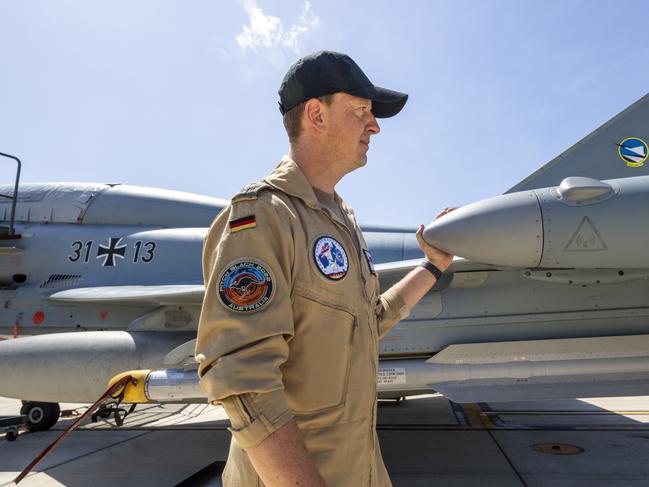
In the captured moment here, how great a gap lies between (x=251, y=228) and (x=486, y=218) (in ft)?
9.93

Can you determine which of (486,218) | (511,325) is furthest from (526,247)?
(511,325)

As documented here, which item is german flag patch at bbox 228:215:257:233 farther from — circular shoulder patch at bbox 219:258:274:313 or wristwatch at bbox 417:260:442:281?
wristwatch at bbox 417:260:442:281

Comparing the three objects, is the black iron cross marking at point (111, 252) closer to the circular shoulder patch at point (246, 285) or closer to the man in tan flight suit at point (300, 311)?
the man in tan flight suit at point (300, 311)

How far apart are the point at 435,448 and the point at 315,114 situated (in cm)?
507

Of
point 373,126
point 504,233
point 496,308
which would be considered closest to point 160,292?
point 496,308

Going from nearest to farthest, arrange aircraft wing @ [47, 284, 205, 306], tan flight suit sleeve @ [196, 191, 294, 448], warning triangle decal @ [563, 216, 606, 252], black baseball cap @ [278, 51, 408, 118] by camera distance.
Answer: tan flight suit sleeve @ [196, 191, 294, 448], black baseball cap @ [278, 51, 408, 118], warning triangle decal @ [563, 216, 606, 252], aircraft wing @ [47, 284, 205, 306]

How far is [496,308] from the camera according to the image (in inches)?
190

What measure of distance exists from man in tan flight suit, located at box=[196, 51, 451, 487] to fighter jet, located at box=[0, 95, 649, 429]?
1443mm

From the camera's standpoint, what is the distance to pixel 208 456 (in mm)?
5305

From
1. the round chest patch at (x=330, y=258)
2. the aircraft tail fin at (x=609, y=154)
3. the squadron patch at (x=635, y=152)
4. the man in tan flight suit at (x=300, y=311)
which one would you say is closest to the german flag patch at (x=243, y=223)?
the man in tan flight suit at (x=300, y=311)

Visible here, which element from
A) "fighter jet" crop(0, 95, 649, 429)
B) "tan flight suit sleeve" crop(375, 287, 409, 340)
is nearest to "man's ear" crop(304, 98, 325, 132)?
"tan flight suit sleeve" crop(375, 287, 409, 340)

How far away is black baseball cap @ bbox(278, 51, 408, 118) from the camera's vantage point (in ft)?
4.47

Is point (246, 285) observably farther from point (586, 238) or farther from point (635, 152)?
point (635, 152)

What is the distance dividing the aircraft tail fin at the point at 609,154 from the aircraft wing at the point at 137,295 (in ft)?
12.6
